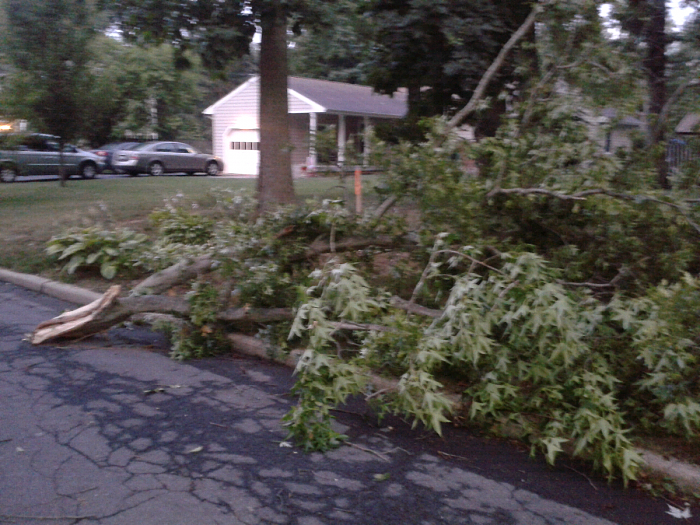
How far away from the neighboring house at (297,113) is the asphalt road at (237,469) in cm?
2272

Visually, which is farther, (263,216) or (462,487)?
(263,216)

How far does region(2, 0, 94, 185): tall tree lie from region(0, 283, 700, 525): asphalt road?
12.2 metres

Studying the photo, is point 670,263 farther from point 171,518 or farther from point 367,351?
point 171,518

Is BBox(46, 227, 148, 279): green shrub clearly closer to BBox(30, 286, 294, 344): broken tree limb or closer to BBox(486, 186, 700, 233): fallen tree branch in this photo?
BBox(30, 286, 294, 344): broken tree limb

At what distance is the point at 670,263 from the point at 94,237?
7.89m

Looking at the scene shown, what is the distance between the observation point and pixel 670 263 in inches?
218

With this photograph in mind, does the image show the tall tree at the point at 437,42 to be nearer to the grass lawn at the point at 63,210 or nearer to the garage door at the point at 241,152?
the grass lawn at the point at 63,210

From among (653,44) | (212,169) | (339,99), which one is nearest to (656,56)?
(653,44)

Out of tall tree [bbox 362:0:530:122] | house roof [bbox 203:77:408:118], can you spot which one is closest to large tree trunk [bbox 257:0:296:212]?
tall tree [bbox 362:0:530:122]

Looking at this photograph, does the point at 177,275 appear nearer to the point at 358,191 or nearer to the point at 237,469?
the point at 358,191

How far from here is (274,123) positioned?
1048cm

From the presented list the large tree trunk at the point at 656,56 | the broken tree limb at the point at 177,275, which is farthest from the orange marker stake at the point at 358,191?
the large tree trunk at the point at 656,56

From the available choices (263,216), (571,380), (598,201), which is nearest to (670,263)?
(598,201)

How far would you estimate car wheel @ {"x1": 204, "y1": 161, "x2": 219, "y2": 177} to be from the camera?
30933 millimetres
